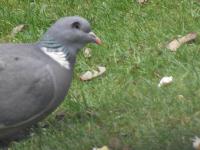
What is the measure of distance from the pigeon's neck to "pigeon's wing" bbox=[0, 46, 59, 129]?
13 cm

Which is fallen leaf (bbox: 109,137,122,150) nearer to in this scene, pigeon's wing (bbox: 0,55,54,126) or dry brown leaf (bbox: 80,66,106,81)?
pigeon's wing (bbox: 0,55,54,126)

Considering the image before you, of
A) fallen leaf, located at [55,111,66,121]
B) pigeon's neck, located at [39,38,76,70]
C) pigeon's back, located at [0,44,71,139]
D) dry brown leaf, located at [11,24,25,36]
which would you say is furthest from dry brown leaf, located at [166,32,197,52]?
pigeon's back, located at [0,44,71,139]

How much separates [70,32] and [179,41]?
1571 mm

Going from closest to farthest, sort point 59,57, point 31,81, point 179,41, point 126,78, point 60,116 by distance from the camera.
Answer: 1. point 31,81
2. point 59,57
3. point 60,116
4. point 126,78
5. point 179,41

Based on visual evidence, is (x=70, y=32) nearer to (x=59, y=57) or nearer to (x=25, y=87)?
(x=59, y=57)

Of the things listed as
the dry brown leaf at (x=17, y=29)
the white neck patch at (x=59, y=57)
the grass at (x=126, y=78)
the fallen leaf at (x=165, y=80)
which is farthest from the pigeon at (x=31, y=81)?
the dry brown leaf at (x=17, y=29)

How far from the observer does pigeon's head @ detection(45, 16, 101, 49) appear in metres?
4.43

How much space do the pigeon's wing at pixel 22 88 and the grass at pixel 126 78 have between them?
455mm

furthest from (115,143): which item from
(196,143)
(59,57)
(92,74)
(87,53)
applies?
(87,53)

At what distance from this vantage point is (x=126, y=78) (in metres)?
5.42

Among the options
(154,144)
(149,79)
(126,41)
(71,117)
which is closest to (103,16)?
(126,41)

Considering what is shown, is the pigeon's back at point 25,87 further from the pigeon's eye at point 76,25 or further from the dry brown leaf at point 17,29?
the dry brown leaf at point 17,29

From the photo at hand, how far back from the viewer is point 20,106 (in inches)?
167

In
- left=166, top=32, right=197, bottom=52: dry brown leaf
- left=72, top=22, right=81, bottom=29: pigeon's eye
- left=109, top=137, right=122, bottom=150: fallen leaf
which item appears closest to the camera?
left=72, top=22, right=81, bottom=29: pigeon's eye
